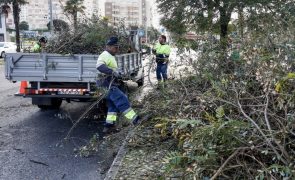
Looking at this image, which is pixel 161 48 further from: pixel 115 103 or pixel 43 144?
pixel 43 144

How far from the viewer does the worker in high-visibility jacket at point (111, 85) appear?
7.50 meters

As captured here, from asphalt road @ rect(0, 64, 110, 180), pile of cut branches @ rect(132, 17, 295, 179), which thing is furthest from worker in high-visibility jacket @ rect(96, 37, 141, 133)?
pile of cut branches @ rect(132, 17, 295, 179)

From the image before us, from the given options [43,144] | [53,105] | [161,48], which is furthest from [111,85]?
[161,48]

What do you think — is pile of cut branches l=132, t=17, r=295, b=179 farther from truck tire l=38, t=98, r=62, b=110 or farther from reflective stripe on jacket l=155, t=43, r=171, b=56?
reflective stripe on jacket l=155, t=43, r=171, b=56

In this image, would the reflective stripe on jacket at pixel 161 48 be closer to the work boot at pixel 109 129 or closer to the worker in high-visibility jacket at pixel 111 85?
the worker in high-visibility jacket at pixel 111 85

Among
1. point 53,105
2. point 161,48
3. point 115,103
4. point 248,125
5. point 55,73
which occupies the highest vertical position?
point 161,48

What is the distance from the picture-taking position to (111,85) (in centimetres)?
762

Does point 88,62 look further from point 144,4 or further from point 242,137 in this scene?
point 144,4

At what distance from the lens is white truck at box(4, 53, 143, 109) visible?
834 cm

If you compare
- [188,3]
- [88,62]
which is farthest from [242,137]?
[188,3]

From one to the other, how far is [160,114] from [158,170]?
1.91m

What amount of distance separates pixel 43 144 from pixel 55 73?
2007mm

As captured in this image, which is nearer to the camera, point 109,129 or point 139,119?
point 139,119

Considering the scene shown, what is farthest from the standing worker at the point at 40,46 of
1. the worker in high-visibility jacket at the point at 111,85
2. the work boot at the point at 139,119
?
the work boot at the point at 139,119
